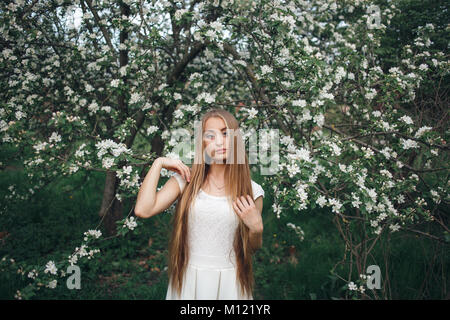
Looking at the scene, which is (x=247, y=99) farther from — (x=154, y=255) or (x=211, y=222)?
(x=154, y=255)

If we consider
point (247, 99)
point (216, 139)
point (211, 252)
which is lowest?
point (211, 252)

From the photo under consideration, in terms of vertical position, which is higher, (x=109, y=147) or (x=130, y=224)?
(x=109, y=147)

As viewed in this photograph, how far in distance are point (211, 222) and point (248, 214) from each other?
222 mm

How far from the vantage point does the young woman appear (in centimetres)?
161

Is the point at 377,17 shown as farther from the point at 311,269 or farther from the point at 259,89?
the point at 311,269

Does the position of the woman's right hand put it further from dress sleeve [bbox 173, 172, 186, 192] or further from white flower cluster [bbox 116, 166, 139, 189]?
white flower cluster [bbox 116, 166, 139, 189]

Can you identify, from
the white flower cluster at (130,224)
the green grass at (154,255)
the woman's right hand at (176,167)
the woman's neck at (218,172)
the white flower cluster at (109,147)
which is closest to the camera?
the woman's right hand at (176,167)

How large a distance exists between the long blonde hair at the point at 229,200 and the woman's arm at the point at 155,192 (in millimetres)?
62

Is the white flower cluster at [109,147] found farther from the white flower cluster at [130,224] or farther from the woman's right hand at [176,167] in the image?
the woman's right hand at [176,167]

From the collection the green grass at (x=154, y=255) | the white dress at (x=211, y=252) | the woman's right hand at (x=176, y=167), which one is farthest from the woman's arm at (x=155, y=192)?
the green grass at (x=154, y=255)

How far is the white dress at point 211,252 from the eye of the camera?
1.61 meters

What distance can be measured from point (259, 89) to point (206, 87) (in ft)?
3.37

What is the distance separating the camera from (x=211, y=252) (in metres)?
1.63

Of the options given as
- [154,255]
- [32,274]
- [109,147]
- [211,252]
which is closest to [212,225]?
[211,252]
